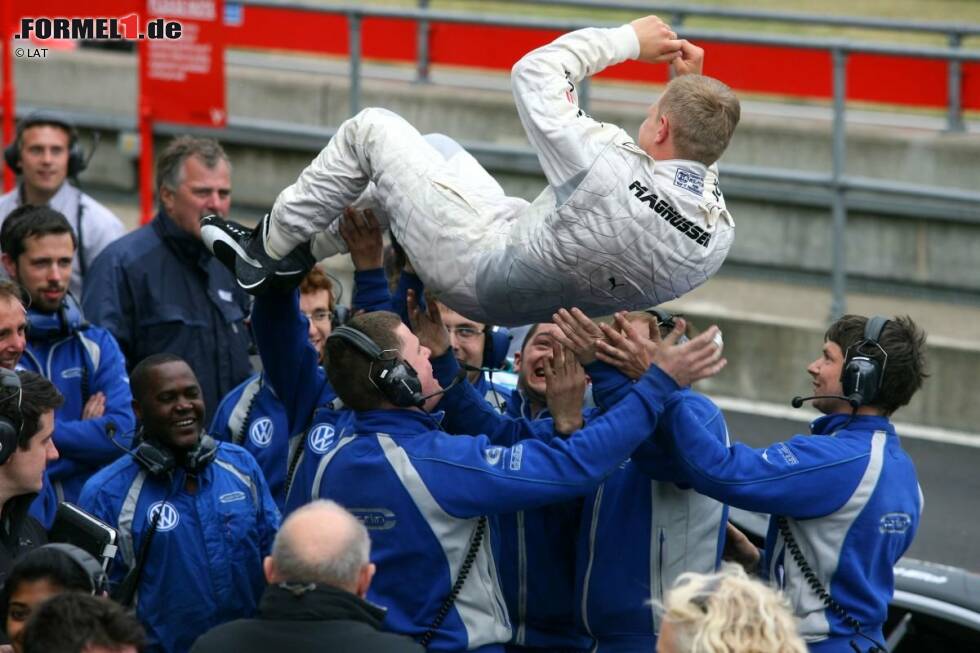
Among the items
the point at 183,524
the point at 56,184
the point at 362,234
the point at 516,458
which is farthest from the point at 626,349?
the point at 56,184

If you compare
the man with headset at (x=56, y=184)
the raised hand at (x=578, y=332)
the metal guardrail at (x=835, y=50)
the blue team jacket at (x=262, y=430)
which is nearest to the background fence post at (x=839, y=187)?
the metal guardrail at (x=835, y=50)

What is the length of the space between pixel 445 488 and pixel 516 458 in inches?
9.1

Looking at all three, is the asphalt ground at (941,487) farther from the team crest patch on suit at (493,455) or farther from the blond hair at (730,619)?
the blond hair at (730,619)

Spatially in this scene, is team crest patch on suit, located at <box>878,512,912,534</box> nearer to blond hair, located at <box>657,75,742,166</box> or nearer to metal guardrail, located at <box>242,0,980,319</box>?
blond hair, located at <box>657,75,742,166</box>

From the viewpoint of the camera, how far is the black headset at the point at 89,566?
14.3 feet

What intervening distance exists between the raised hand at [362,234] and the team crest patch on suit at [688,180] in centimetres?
125

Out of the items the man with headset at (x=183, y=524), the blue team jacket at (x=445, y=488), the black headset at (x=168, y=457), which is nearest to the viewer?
the blue team jacket at (x=445, y=488)

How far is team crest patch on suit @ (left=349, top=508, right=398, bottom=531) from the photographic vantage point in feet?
15.7

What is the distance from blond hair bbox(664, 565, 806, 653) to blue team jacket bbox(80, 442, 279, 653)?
83.2 inches

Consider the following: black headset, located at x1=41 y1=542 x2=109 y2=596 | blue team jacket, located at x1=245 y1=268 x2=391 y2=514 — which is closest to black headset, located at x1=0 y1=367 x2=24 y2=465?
black headset, located at x1=41 y1=542 x2=109 y2=596

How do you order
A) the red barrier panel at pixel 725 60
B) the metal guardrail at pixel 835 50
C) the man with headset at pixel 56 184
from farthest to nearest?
1. the red barrier panel at pixel 725 60
2. the metal guardrail at pixel 835 50
3. the man with headset at pixel 56 184

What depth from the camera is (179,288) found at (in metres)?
7.61

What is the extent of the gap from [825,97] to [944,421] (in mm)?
2673

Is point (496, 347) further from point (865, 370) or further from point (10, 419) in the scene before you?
point (10, 419)
